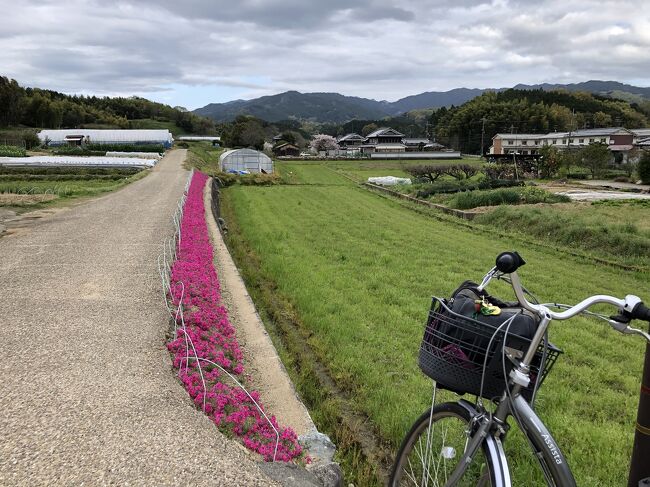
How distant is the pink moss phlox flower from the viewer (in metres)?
3.73

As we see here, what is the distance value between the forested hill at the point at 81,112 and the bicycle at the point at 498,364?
7557 cm

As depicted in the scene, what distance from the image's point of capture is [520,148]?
68.2 meters

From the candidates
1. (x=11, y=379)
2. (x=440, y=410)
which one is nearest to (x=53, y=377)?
(x=11, y=379)

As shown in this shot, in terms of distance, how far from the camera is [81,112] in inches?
3270

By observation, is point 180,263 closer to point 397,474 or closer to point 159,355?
point 159,355

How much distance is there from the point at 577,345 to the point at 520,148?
68052 mm

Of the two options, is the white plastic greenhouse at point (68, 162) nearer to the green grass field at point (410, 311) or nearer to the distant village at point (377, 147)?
the green grass field at point (410, 311)

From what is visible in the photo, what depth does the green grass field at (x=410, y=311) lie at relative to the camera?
416 centimetres

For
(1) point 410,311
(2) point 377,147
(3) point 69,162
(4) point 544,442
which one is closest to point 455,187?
(1) point 410,311

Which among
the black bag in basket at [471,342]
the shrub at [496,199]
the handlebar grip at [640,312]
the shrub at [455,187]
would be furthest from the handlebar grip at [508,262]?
the shrub at [455,187]

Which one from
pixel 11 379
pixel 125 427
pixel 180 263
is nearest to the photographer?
pixel 125 427

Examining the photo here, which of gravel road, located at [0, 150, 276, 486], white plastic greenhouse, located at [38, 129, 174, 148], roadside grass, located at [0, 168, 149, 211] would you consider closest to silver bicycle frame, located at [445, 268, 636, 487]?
gravel road, located at [0, 150, 276, 486]

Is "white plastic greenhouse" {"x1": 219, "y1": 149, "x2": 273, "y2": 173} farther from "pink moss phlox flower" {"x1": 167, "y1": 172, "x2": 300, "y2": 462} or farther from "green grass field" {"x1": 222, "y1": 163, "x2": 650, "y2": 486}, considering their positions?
"pink moss phlox flower" {"x1": 167, "y1": 172, "x2": 300, "y2": 462}

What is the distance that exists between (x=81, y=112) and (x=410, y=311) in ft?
294
